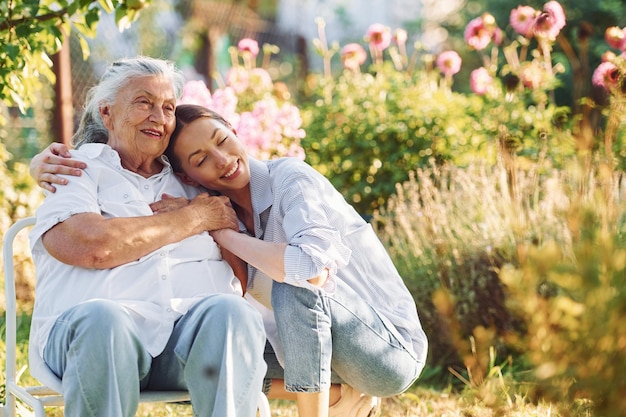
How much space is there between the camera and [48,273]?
2277mm

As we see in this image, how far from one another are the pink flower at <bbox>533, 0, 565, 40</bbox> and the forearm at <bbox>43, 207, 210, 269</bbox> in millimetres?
2969

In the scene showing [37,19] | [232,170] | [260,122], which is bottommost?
[260,122]

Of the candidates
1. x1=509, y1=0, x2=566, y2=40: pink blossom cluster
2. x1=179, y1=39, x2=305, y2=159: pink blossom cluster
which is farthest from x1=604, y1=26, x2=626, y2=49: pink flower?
x1=179, y1=39, x2=305, y2=159: pink blossom cluster

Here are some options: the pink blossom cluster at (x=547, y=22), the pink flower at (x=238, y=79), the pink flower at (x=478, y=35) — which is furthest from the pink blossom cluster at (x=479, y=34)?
the pink flower at (x=238, y=79)

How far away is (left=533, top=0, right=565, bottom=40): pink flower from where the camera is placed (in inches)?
178

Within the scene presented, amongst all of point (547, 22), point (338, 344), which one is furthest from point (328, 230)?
point (547, 22)

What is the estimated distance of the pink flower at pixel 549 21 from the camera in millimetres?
4531

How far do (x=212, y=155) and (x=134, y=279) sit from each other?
426mm

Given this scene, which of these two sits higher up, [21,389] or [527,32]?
[527,32]

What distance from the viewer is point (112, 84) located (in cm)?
251

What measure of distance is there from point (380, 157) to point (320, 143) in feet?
1.42

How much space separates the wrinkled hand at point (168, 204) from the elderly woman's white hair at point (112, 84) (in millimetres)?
330

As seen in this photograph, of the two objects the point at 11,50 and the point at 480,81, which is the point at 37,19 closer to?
the point at 11,50

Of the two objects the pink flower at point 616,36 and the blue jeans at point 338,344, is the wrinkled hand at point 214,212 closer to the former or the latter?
the blue jeans at point 338,344
